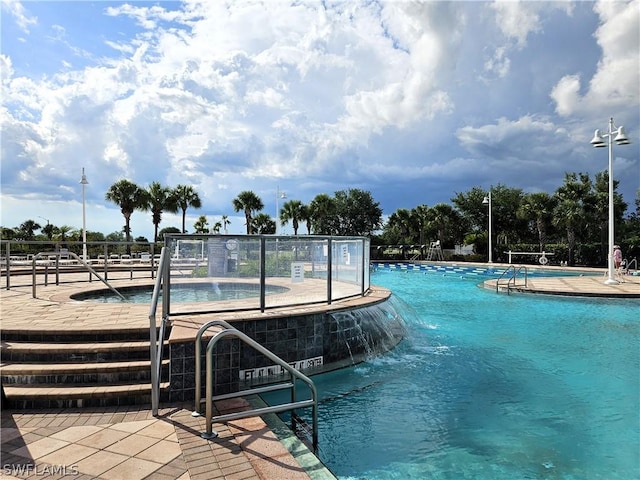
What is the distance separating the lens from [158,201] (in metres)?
36.7

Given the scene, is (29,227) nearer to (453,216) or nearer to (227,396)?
(453,216)

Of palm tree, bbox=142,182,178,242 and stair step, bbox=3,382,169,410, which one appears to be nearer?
stair step, bbox=3,382,169,410

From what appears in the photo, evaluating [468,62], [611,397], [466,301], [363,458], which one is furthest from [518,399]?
[468,62]

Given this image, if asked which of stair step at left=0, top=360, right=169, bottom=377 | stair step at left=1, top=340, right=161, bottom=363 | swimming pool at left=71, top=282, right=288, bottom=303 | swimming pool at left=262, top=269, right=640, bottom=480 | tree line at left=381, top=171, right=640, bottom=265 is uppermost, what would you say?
tree line at left=381, top=171, right=640, bottom=265

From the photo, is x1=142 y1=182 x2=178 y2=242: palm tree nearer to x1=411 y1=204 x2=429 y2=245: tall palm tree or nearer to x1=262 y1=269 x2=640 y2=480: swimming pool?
x1=411 y1=204 x2=429 y2=245: tall palm tree

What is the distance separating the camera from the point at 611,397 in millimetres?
4945

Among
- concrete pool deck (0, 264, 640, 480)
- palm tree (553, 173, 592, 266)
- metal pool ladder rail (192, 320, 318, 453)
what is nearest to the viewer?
concrete pool deck (0, 264, 640, 480)

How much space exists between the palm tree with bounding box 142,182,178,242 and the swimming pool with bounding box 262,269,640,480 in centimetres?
3290

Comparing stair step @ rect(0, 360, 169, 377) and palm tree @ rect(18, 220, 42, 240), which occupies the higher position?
palm tree @ rect(18, 220, 42, 240)

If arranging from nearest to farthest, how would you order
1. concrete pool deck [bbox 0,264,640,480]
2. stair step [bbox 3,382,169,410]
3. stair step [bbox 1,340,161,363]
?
→ concrete pool deck [bbox 0,264,640,480] → stair step [bbox 3,382,169,410] → stair step [bbox 1,340,161,363]

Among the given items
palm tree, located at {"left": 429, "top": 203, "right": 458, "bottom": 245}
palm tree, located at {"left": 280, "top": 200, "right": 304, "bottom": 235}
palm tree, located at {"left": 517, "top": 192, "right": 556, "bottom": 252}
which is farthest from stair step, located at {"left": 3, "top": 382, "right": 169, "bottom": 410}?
palm tree, located at {"left": 280, "top": 200, "right": 304, "bottom": 235}

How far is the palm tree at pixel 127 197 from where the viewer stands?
33.1 metres

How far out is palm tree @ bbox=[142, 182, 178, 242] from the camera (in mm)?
36406

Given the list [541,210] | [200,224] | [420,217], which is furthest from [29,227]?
[541,210]
